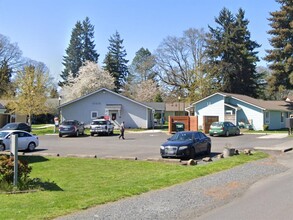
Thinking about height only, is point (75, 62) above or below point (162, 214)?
above

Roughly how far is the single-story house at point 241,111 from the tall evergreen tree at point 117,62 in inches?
1617

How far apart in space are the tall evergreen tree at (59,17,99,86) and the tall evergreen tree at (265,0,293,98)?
54.8 meters

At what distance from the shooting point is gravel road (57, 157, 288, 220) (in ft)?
26.8

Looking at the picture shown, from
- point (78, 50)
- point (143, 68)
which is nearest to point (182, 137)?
point (143, 68)

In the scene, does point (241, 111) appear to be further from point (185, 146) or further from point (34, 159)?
point (34, 159)

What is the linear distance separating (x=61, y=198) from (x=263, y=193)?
535 centimetres

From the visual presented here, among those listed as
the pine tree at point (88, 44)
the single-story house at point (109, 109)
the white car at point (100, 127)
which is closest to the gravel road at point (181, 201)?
the white car at point (100, 127)

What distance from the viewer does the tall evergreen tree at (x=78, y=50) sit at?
99500mm

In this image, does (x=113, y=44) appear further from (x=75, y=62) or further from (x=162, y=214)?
(x=162, y=214)

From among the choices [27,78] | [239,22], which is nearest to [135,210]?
[27,78]

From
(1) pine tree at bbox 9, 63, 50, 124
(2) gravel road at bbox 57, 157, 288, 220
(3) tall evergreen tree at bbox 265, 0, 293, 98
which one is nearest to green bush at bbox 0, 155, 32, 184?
(2) gravel road at bbox 57, 157, 288, 220

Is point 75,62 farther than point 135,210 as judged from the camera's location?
Yes

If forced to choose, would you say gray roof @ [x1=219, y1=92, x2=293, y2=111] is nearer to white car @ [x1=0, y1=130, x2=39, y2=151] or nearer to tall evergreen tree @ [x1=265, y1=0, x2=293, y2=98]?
tall evergreen tree @ [x1=265, y1=0, x2=293, y2=98]

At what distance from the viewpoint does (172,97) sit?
249 ft
